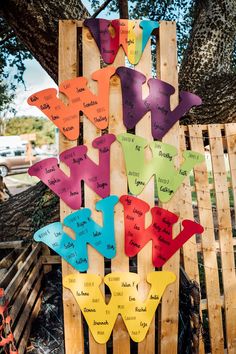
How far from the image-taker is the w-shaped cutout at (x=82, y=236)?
196 cm

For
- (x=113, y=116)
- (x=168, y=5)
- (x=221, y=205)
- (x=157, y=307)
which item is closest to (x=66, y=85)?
(x=113, y=116)

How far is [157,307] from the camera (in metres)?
2.17

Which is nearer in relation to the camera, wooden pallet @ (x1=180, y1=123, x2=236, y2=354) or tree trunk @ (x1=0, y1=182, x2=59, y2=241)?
wooden pallet @ (x1=180, y1=123, x2=236, y2=354)

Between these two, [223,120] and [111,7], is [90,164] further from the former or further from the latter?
[111,7]

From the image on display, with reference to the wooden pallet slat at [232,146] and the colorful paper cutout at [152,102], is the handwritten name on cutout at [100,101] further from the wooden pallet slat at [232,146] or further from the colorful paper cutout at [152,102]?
the wooden pallet slat at [232,146]

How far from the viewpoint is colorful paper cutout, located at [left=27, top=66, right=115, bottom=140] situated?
6.24 feet

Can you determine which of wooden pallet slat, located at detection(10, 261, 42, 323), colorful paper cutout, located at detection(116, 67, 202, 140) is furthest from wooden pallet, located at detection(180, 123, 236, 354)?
wooden pallet slat, located at detection(10, 261, 42, 323)

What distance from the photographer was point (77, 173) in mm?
1950

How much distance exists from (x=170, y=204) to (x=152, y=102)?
2.08 ft

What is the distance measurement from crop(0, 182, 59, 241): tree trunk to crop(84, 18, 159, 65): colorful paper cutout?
2.01 m

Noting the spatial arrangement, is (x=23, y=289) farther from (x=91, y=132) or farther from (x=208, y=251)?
(x=208, y=251)

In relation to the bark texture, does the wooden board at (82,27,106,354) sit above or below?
below

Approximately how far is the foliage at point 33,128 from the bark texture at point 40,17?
3575 cm

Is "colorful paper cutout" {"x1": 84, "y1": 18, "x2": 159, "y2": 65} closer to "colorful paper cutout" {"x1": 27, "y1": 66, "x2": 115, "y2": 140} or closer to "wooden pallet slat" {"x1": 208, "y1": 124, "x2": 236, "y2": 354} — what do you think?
"colorful paper cutout" {"x1": 27, "y1": 66, "x2": 115, "y2": 140}
